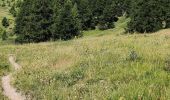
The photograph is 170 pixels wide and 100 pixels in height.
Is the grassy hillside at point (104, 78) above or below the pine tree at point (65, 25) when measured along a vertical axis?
above

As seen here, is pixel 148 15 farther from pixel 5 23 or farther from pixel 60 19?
pixel 5 23

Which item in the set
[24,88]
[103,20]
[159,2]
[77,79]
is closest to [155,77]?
[77,79]

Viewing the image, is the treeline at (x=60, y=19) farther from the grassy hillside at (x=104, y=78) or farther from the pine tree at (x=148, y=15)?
the grassy hillside at (x=104, y=78)

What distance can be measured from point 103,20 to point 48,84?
74968 mm

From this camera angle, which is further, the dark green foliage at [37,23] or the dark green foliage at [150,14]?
the dark green foliage at [37,23]

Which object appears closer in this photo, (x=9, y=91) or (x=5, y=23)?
(x=9, y=91)

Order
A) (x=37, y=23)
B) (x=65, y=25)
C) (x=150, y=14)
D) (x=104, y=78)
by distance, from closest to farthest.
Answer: (x=104, y=78), (x=150, y=14), (x=65, y=25), (x=37, y=23)

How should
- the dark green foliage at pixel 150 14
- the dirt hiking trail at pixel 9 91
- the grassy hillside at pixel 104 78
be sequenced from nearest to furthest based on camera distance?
the grassy hillside at pixel 104 78
the dirt hiking trail at pixel 9 91
the dark green foliage at pixel 150 14

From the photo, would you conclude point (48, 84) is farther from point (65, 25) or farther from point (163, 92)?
point (65, 25)

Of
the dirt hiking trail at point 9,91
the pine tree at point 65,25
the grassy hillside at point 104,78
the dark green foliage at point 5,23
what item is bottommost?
the dark green foliage at point 5,23

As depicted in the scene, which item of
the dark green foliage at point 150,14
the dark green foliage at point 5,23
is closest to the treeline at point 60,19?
the dark green foliage at point 150,14

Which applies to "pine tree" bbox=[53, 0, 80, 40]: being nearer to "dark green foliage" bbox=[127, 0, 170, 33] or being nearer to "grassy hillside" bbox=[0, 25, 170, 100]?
"dark green foliage" bbox=[127, 0, 170, 33]

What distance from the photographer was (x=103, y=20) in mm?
91625

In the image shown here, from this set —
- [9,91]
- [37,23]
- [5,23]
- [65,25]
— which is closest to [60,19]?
[65,25]
